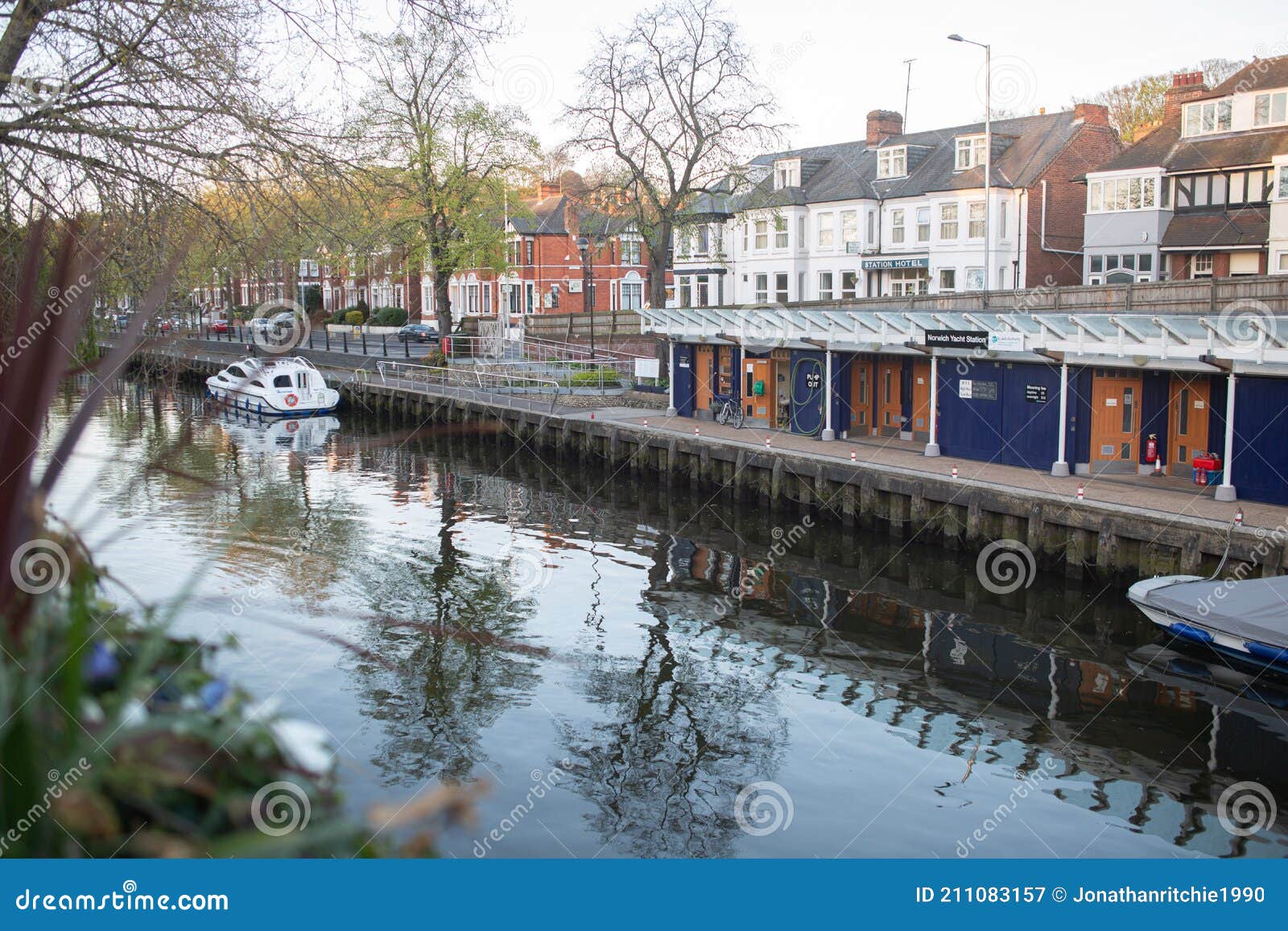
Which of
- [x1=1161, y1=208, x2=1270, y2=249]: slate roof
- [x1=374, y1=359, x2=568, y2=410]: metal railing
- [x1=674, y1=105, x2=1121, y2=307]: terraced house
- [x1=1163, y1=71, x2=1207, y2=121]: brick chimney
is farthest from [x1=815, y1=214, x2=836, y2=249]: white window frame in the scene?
[x1=374, y1=359, x2=568, y2=410]: metal railing

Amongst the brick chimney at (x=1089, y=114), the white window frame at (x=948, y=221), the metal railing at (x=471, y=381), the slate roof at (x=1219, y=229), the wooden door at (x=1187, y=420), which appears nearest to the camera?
the wooden door at (x=1187, y=420)

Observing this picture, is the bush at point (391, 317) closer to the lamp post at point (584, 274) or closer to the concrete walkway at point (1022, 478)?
the lamp post at point (584, 274)

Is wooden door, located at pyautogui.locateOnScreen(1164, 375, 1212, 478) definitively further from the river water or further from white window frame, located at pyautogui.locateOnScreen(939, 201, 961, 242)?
white window frame, located at pyautogui.locateOnScreen(939, 201, 961, 242)

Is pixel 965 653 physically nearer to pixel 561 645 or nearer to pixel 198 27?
pixel 561 645

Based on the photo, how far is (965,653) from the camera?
55.4 feet

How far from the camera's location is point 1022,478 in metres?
23.6

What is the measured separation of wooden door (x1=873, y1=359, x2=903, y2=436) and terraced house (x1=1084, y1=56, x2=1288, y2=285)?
1533 cm

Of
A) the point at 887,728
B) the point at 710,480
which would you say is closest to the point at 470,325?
the point at 710,480

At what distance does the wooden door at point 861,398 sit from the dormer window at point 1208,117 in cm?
1983

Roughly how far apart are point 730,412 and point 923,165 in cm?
2179

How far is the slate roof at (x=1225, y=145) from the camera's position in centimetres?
3862

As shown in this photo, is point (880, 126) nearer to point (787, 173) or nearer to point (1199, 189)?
point (787, 173)

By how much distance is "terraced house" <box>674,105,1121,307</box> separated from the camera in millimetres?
45625

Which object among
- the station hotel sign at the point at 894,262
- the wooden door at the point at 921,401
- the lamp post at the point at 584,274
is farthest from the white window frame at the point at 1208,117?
the lamp post at the point at 584,274
